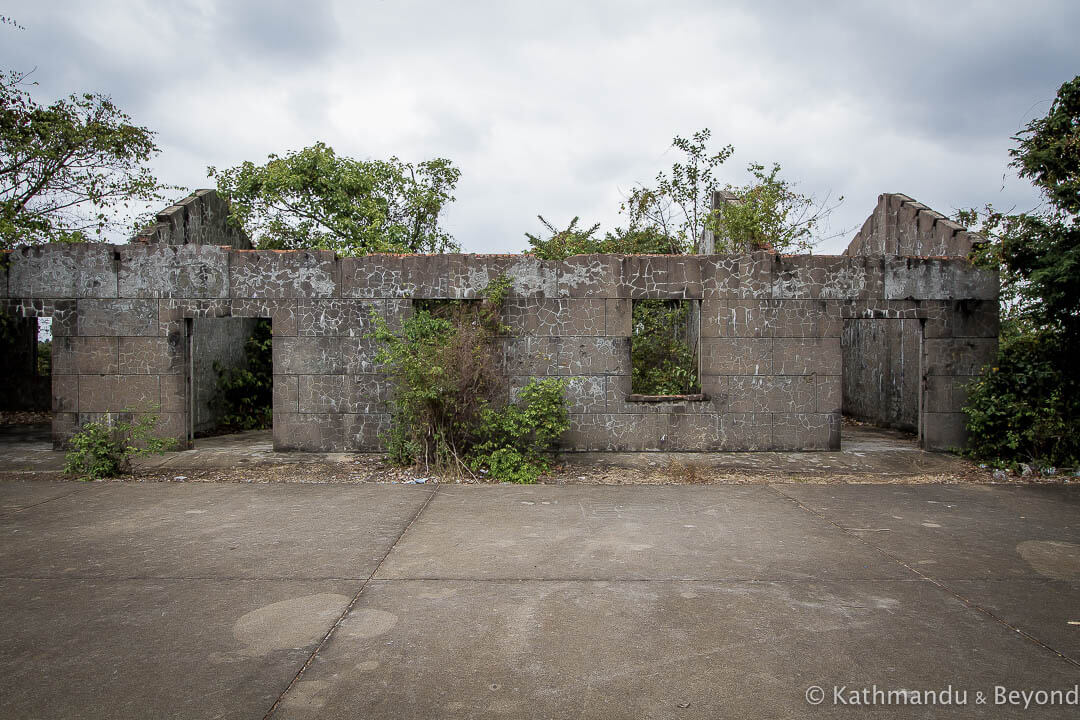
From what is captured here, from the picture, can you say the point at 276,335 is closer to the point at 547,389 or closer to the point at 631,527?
the point at 547,389

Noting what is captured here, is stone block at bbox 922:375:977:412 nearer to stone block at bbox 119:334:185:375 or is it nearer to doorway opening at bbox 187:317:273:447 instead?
doorway opening at bbox 187:317:273:447

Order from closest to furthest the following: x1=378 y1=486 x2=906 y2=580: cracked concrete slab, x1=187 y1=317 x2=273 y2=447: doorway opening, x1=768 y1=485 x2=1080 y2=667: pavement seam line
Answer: x1=768 y1=485 x2=1080 y2=667: pavement seam line < x1=378 y1=486 x2=906 y2=580: cracked concrete slab < x1=187 y1=317 x2=273 y2=447: doorway opening

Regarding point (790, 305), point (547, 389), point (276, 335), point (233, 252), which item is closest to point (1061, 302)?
point (790, 305)

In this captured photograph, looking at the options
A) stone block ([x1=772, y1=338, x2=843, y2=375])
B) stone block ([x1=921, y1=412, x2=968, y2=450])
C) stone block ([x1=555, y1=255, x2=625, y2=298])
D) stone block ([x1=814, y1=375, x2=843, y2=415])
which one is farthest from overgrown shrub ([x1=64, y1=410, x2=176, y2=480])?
stone block ([x1=921, y1=412, x2=968, y2=450])

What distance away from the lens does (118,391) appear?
9.39 m

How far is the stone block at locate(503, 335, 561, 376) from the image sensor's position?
9250mm

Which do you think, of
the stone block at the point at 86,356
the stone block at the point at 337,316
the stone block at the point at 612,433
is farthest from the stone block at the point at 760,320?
the stone block at the point at 86,356

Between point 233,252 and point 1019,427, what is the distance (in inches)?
451

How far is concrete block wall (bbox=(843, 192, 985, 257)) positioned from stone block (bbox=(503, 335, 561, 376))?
6463mm

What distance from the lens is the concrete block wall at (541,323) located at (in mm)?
9242

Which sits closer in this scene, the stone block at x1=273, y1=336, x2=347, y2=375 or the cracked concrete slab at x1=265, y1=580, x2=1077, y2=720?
the cracked concrete slab at x1=265, y1=580, x2=1077, y2=720

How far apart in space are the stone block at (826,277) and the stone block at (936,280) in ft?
0.69

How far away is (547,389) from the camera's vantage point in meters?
8.31

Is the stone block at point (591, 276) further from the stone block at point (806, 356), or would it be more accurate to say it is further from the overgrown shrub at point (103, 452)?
the overgrown shrub at point (103, 452)
